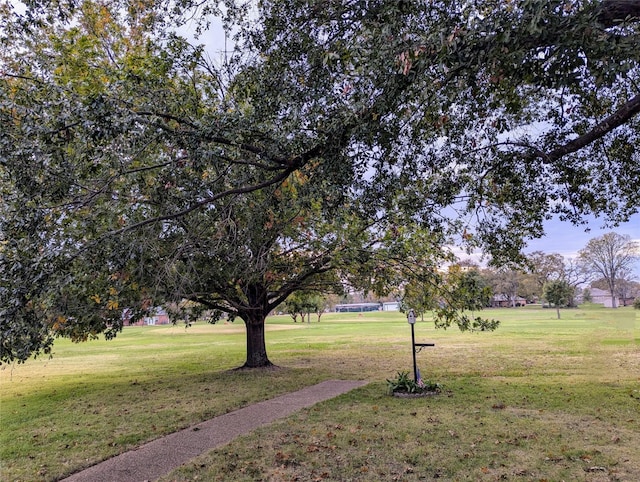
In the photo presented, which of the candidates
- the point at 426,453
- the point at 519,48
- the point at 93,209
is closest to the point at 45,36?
the point at 93,209

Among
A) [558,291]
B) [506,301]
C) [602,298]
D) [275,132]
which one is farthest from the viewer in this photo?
[506,301]

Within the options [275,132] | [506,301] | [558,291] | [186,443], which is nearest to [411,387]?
[186,443]

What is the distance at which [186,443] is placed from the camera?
22.8ft

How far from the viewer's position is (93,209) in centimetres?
693

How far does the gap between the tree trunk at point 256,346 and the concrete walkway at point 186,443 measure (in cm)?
560

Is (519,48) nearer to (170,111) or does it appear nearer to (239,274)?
(170,111)

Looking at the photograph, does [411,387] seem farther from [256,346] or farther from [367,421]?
[256,346]

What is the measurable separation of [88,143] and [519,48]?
4.67 metres

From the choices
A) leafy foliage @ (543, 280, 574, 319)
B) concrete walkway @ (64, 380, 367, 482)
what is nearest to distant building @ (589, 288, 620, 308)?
leafy foliage @ (543, 280, 574, 319)

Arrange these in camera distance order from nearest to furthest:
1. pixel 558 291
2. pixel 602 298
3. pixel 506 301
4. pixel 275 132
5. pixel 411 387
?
pixel 275 132, pixel 411 387, pixel 602 298, pixel 558 291, pixel 506 301

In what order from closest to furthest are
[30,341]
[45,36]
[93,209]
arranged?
[30,341] → [93,209] → [45,36]

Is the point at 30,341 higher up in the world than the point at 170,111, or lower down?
lower down

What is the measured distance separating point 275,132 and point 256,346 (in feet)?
39.9

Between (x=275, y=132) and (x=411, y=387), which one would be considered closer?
(x=275, y=132)
